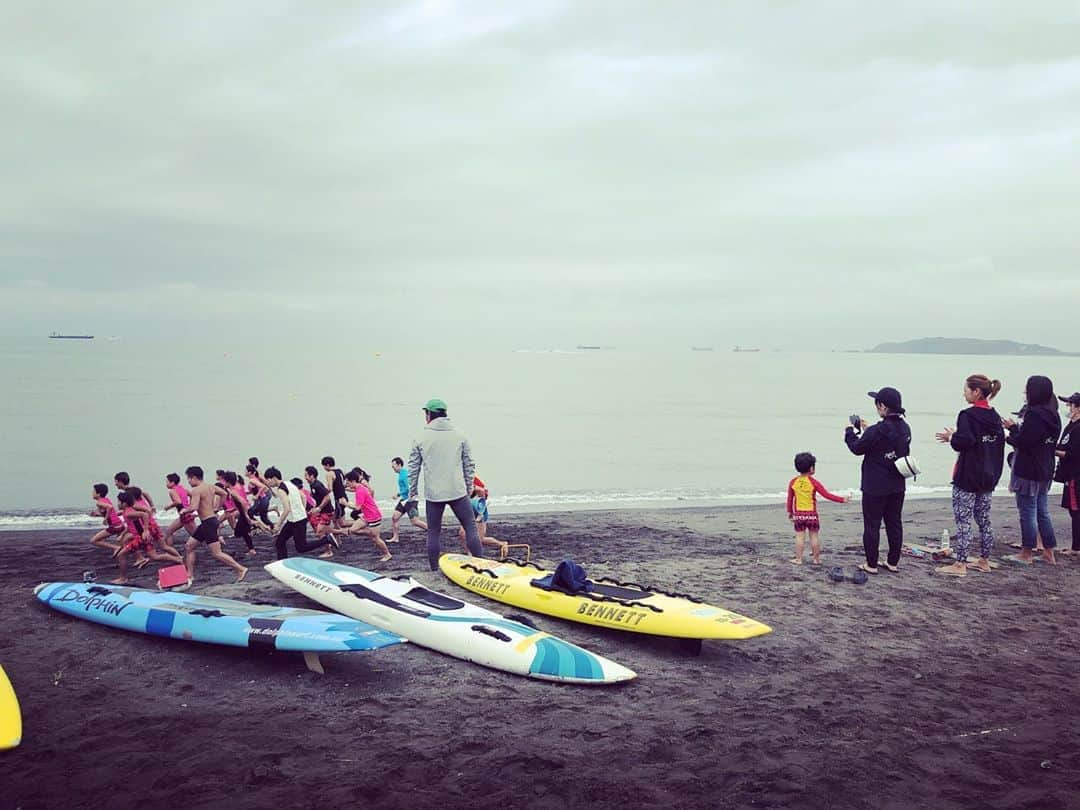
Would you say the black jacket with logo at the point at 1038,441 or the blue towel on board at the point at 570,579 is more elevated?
the black jacket with logo at the point at 1038,441

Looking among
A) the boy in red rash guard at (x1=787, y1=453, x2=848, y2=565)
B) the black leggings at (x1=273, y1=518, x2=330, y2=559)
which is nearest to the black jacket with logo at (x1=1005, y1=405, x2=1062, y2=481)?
the boy in red rash guard at (x1=787, y1=453, x2=848, y2=565)

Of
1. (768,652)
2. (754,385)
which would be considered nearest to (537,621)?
(768,652)

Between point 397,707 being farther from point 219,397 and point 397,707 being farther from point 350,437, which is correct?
point 219,397

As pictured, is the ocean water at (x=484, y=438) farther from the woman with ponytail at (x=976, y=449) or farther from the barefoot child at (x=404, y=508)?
the woman with ponytail at (x=976, y=449)

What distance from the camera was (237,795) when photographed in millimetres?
4418

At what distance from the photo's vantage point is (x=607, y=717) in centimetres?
549

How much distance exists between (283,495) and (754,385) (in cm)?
7187

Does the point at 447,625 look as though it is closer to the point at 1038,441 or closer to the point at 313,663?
the point at 313,663

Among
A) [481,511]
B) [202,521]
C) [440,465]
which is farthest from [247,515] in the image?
[440,465]

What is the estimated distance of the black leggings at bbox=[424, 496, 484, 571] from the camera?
904cm

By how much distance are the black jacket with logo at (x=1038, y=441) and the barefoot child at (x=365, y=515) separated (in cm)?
791

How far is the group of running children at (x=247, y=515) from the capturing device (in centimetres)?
925

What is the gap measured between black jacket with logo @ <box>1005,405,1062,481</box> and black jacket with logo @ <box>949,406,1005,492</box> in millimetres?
575

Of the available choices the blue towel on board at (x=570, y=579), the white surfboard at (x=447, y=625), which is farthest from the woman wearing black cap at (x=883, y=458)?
the white surfboard at (x=447, y=625)
